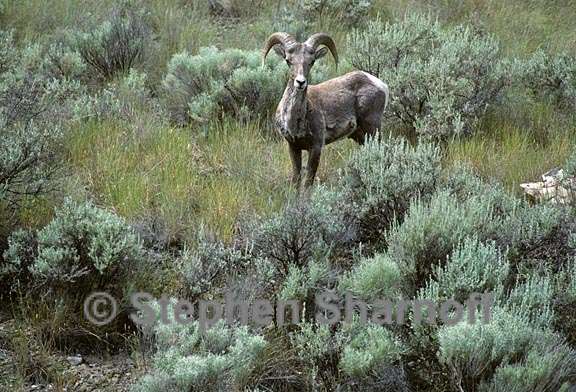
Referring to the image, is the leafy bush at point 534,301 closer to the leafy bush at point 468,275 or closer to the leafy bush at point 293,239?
the leafy bush at point 468,275

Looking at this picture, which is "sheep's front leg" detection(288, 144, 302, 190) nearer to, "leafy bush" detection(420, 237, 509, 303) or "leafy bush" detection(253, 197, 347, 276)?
"leafy bush" detection(253, 197, 347, 276)

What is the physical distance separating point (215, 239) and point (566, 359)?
9.42 feet

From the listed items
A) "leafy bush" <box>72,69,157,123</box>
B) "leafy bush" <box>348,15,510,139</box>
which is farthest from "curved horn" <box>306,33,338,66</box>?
"leafy bush" <box>72,69,157,123</box>

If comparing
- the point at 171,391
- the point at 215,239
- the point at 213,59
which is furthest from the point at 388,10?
the point at 171,391

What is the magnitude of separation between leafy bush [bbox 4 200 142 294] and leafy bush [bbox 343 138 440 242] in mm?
1877

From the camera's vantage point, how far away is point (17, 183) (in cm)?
645

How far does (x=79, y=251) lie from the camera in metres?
6.00

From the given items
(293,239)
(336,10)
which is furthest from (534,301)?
(336,10)

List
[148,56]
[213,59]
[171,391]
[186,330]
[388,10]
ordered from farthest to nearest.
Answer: [388,10]
[148,56]
[213,59]
[186,330]
[171,391]

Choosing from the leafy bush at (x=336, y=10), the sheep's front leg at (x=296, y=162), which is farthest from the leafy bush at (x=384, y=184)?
the leafy bush at (x=336, y=10)

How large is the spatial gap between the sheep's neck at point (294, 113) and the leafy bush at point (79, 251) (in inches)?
73.5

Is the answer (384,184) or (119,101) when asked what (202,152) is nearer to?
(119,101)

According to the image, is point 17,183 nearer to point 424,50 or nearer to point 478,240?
point 478,240

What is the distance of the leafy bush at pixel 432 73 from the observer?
9.05 m
